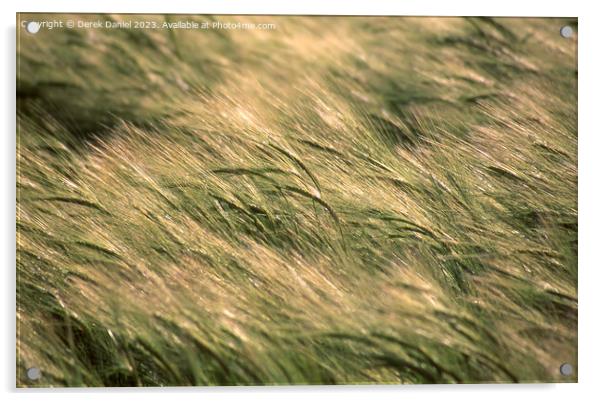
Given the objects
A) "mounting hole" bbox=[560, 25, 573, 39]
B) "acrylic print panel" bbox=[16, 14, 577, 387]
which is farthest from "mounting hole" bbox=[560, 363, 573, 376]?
"mounting hole" bbox=[560, 25, 573, 39]

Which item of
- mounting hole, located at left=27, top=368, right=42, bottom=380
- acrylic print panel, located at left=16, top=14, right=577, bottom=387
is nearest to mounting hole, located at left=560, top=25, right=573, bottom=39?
acrylic print panel, located at left=16, top=14, right=577, bottom=387

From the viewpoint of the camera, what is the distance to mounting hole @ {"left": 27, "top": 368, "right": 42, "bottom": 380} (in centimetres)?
172

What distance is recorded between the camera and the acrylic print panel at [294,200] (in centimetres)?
173

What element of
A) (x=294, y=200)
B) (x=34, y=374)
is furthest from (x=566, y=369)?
(x=34, y=374)

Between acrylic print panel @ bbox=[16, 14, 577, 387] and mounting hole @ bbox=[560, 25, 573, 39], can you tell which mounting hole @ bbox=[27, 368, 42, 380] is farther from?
mounting hole @ bbox=[560, 25, 573, 39]

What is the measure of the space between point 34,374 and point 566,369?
1325mm

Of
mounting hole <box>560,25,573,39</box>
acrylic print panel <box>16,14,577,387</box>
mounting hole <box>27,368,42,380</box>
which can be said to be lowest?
mounting hole <box>27,368,42,380</box>

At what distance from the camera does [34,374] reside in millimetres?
1727

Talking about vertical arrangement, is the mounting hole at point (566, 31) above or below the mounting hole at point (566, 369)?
above

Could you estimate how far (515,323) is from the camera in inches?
69.5

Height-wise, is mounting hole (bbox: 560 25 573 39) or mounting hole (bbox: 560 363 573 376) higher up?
mounting hole (bbox: 560 25 573 39)

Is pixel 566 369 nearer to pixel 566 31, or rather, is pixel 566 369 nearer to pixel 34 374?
pixel 566 31

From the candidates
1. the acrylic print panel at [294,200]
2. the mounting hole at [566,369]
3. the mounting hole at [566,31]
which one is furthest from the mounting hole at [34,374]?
the mounting hole at [566,31]
